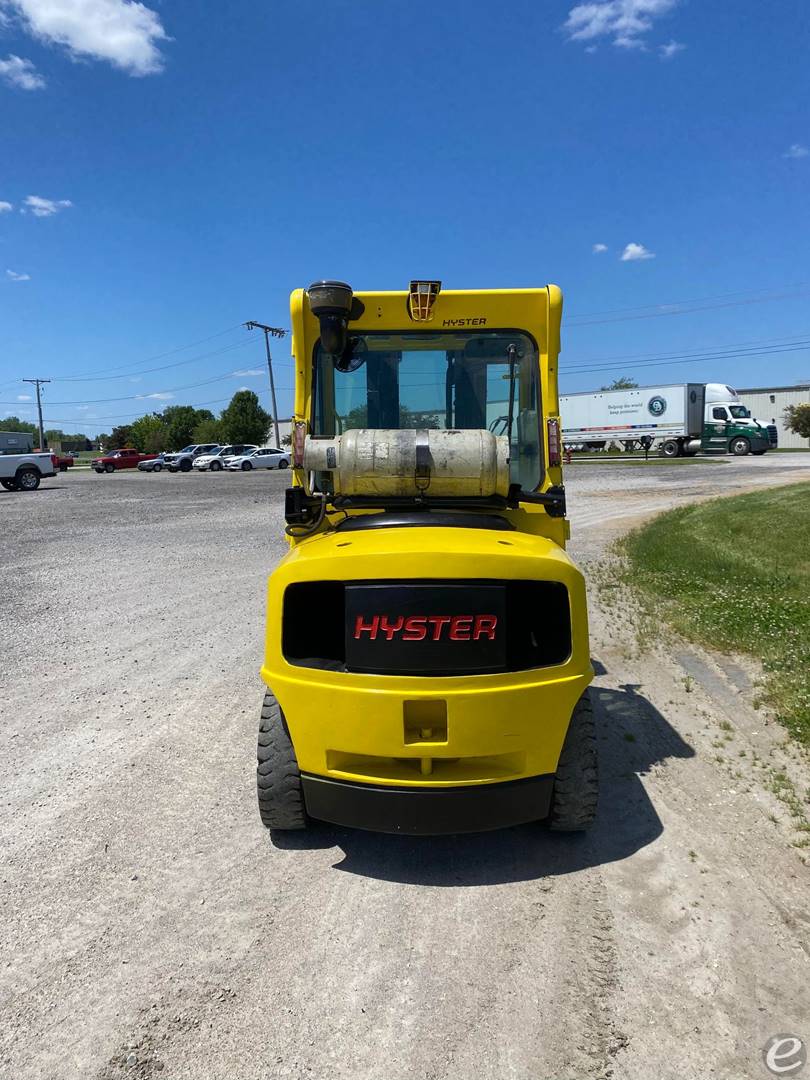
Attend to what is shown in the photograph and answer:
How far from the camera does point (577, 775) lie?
3.06 m

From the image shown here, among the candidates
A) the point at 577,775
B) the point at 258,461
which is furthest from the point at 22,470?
the point at 577,775

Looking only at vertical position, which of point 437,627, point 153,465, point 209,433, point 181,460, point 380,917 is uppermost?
point 209,433

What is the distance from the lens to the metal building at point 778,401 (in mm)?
68562

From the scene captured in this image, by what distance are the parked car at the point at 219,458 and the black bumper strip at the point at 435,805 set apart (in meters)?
45.4

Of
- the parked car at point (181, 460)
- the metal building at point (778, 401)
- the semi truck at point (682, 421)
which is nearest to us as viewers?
the semi truck at point (682, 421)

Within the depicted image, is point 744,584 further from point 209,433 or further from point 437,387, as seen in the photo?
point 209,433

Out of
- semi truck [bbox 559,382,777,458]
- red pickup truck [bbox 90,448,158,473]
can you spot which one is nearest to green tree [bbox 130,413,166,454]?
red pickup truck [bbox 90,448,158,473]

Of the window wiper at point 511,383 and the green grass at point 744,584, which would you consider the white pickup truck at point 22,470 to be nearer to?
the green grass at point 744,584

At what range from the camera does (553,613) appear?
9.61 ft

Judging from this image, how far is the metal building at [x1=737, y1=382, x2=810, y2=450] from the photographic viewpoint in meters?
68.6

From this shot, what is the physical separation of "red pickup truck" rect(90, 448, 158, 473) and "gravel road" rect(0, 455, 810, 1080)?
4876cm

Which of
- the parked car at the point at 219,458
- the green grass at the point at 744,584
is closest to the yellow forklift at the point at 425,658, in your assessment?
the green grass at the point at 744,584

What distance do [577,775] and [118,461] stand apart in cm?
5352

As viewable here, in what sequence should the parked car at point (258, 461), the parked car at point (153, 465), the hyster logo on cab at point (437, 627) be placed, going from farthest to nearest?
the parked car at point (153, 465), the parked car at point (258, 461), the hyster logo on cab at point (437, 627)
